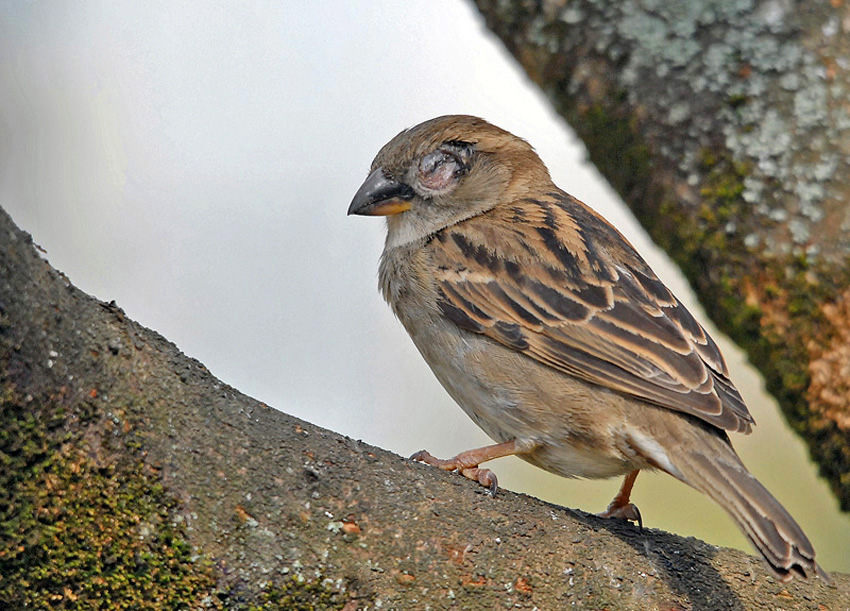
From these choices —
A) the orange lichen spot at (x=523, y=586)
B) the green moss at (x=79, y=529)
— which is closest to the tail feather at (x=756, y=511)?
the orange lichen spot at (x=523, y=586)

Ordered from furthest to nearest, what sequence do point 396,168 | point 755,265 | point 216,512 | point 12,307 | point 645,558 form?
point 396,168 → point 755,265 → point 645,558 → point 216,512 → point 12,307

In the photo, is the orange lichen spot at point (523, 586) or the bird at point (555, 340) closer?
the orange lichen spot at point (523, 586)

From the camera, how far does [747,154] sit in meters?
3.26

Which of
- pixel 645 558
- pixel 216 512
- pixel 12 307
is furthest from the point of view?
pixel 645 558

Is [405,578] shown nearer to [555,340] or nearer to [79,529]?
[79,529]

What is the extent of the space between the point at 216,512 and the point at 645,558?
4.44 ft

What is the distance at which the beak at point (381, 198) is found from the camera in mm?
4906

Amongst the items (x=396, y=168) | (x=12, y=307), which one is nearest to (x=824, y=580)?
(x=12, y=307)

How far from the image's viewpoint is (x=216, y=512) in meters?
2.40

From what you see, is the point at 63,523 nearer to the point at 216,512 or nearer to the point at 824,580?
the point at 216,512

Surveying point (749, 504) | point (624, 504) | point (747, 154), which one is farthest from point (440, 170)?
point (749, 504)

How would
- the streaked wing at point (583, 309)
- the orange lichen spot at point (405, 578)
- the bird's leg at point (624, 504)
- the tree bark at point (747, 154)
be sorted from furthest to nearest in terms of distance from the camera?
the bird's leg at point (624, 504) < the streaked wing at point (583, 309) < the tree bark at point (747, 154) < the orange lichen spot at point (405, 578)

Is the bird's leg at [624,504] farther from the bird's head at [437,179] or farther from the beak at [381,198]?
the beak at [381,198]

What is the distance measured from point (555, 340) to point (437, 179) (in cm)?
128
